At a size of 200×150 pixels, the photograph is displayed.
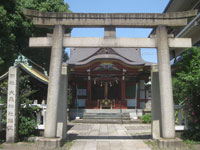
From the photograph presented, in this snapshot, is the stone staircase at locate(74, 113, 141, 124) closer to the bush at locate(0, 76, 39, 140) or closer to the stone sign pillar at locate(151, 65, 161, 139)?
the stone sign pillar at locate(151, 65, 161, 139)

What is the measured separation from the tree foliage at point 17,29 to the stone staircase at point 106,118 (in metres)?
7.80

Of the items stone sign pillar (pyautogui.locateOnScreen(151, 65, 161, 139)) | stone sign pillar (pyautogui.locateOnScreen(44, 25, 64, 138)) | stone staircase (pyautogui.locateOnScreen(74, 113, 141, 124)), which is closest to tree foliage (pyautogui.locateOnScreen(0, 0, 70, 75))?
stone sign pillar (pyautogui.locateOnScreen(44, 25, 64, 138))

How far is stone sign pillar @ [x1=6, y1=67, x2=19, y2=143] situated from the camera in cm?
713

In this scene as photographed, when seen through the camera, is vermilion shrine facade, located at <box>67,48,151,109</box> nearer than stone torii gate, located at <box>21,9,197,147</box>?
No

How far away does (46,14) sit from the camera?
24.2ft

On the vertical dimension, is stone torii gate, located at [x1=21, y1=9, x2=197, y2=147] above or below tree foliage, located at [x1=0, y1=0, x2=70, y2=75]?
below

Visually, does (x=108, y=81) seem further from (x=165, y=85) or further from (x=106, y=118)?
(x=165, y=85)

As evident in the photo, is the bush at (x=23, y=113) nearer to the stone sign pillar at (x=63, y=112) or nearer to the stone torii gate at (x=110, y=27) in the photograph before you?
the stone sign pillar at (x=63, y=112)

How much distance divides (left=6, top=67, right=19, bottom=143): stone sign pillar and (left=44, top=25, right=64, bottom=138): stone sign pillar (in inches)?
52.3

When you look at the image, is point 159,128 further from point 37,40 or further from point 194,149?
point 37,40

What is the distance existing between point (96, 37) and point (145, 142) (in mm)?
4392

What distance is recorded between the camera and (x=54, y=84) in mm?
6961

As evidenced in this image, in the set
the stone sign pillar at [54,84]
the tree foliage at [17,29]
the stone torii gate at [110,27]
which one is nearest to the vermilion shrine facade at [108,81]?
the tree foliage at [17,29]

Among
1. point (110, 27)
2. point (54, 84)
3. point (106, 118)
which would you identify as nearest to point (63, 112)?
point (54, 84)
